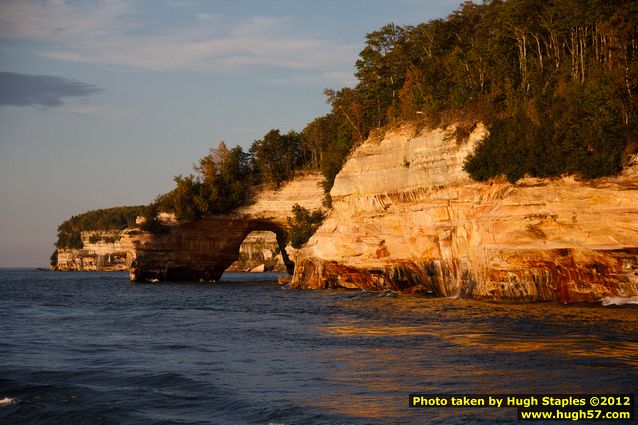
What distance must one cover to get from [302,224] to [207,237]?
1643 cm

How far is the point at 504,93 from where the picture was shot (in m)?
44.9

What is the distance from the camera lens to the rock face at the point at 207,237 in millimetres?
75000

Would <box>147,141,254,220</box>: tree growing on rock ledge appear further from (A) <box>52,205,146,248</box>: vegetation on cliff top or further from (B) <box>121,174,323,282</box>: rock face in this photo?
(A) <box>52,205,146,248</box>: vegetation on cliff top

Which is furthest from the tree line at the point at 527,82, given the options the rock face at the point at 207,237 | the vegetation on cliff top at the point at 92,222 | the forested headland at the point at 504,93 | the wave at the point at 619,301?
the vegetation on cliff top at the point at 92,222

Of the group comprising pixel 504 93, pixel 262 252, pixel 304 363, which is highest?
pixel 504 93

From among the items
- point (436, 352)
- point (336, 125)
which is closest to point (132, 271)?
point (336, 125)

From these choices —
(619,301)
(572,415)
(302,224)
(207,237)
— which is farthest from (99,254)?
(572,415)

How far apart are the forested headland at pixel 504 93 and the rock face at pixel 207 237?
163 centimetres

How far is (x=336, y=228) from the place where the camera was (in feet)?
183

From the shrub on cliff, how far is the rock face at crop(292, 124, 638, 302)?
5.02 m

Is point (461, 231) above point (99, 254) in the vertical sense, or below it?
below

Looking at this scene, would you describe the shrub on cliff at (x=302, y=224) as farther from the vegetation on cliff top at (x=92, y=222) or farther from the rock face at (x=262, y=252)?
the vegetation on cliff top at (x=92, y=222)

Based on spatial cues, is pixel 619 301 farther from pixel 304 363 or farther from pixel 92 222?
pixel 92 222

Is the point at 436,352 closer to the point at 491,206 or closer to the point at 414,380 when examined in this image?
the point at 414,380
